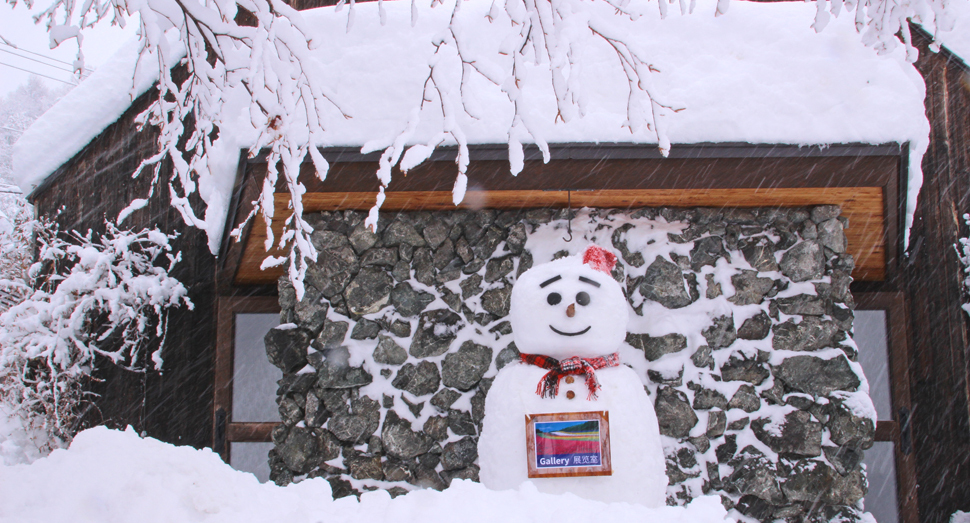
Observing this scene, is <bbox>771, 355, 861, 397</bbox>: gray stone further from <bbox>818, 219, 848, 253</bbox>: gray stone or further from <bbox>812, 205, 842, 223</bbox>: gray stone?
<bbox>812, 205, 842, 223</bbox>: gray stone

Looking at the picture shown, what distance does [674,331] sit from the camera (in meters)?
4.00

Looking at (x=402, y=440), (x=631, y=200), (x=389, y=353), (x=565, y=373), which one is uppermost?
(x=631, y=200)

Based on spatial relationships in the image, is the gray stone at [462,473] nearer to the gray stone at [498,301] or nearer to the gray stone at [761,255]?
the gray stone at [498,301]

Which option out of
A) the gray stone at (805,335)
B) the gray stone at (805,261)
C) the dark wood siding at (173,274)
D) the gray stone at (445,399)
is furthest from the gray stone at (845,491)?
the dark wood siding at (173,274)

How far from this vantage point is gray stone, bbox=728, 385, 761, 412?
3.92 m

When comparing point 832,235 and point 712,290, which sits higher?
point 832,235

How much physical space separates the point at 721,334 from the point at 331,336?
2.68m

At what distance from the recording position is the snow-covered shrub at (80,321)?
481 centimetres

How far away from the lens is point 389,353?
411 centimetres

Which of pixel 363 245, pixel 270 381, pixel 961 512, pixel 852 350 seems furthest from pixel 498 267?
pixel 961 512

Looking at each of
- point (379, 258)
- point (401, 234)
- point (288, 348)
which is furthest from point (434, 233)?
point (288, 348)

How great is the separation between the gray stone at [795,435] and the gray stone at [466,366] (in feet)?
6.10

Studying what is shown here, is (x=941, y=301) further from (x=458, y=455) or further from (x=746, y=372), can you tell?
(x=458, y=455)

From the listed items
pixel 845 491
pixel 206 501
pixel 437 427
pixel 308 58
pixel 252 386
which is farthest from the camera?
pixel 252 386
